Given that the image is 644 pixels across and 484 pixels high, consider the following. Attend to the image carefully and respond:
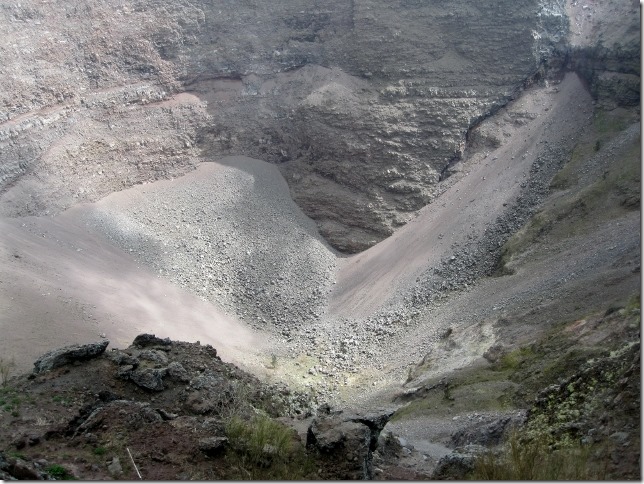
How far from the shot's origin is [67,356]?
22.6 meters

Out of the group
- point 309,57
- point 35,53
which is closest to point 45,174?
point 35,53

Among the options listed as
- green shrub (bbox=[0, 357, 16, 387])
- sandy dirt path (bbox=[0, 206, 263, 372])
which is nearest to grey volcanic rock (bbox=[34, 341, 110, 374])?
green shrub (bbox=[0, 357, 16, 387])

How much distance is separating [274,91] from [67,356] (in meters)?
37.5

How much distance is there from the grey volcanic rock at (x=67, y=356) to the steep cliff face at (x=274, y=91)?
26284 millimetres

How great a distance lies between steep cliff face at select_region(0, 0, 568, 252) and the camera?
49.3 m

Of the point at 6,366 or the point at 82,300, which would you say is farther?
the point at 82,300

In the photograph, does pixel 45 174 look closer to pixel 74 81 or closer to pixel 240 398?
pixel 74 81

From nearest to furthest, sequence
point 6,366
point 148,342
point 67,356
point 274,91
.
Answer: point 67,356 < point 148,342 < point 6,366 < point 274,91

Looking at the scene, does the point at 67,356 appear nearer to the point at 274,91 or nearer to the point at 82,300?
the point at 82,300

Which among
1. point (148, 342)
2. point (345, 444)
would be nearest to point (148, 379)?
point (148, 342)

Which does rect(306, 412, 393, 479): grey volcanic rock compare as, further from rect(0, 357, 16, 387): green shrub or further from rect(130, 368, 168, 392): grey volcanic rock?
rect(0, 357, 16, 387): green shrub

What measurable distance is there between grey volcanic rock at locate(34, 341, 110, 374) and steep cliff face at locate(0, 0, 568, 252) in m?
26.3

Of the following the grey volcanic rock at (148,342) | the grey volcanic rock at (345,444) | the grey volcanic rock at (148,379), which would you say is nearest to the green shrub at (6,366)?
the grey volcanic rock at (148,342)

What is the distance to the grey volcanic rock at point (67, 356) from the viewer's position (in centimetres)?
2238
